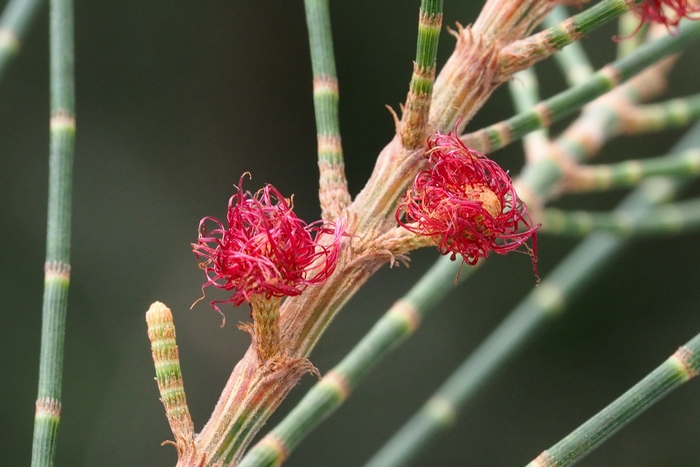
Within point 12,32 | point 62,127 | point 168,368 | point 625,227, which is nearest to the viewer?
point 168,368

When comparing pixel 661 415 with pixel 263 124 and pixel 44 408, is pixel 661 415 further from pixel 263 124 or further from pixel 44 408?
pixel 44 408

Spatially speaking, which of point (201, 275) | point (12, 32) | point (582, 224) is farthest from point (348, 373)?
point (201, 275)

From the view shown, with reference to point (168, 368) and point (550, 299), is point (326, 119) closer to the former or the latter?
point (168, 368)

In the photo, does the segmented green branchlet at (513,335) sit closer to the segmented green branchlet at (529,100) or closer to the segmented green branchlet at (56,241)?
the segmented green branchlet at (529,100)

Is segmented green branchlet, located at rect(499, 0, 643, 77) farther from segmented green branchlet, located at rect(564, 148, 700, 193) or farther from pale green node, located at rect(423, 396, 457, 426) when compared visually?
pale green node, located at rect(423, 396, 457, 426)

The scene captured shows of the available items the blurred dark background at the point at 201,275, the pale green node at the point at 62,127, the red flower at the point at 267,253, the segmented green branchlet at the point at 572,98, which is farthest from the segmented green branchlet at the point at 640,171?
the blurred dark background at the point at 201,275

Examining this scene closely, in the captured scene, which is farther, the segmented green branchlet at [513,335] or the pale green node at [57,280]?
the segmented green branchlet at [513,335]

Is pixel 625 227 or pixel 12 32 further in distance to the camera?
pixel 625 227
